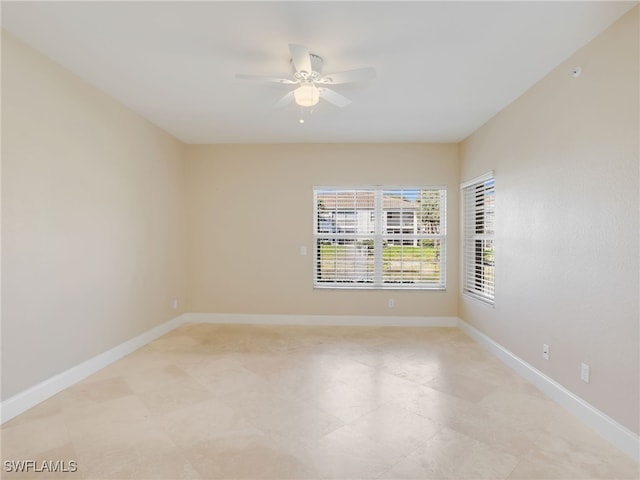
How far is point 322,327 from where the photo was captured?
4680 millimetres

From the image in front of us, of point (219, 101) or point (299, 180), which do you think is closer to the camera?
point (219, 101)

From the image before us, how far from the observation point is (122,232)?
355 centimetres

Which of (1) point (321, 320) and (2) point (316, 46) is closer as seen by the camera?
A: (2) point (316, 46)

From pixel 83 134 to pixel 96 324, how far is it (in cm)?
174

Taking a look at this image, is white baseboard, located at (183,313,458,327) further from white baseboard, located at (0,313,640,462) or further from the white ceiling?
the white ceiling

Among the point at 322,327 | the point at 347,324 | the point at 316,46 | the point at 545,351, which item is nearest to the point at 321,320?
the point at 322,327

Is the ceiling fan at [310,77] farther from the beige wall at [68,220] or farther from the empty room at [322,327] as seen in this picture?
the beige wall at [68,220]

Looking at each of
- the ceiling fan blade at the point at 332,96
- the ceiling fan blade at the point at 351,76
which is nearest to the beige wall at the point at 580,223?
the ceiling fan blade at the point at 351,76

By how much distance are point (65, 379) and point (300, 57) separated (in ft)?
10.3

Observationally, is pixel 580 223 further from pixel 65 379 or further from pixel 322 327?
pixel 65 379

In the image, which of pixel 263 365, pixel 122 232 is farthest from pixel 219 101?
pixel 263 365

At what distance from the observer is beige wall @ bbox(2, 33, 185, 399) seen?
233 cm

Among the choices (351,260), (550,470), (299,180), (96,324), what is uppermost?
(299,180)

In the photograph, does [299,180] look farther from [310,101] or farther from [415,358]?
[415,358]
